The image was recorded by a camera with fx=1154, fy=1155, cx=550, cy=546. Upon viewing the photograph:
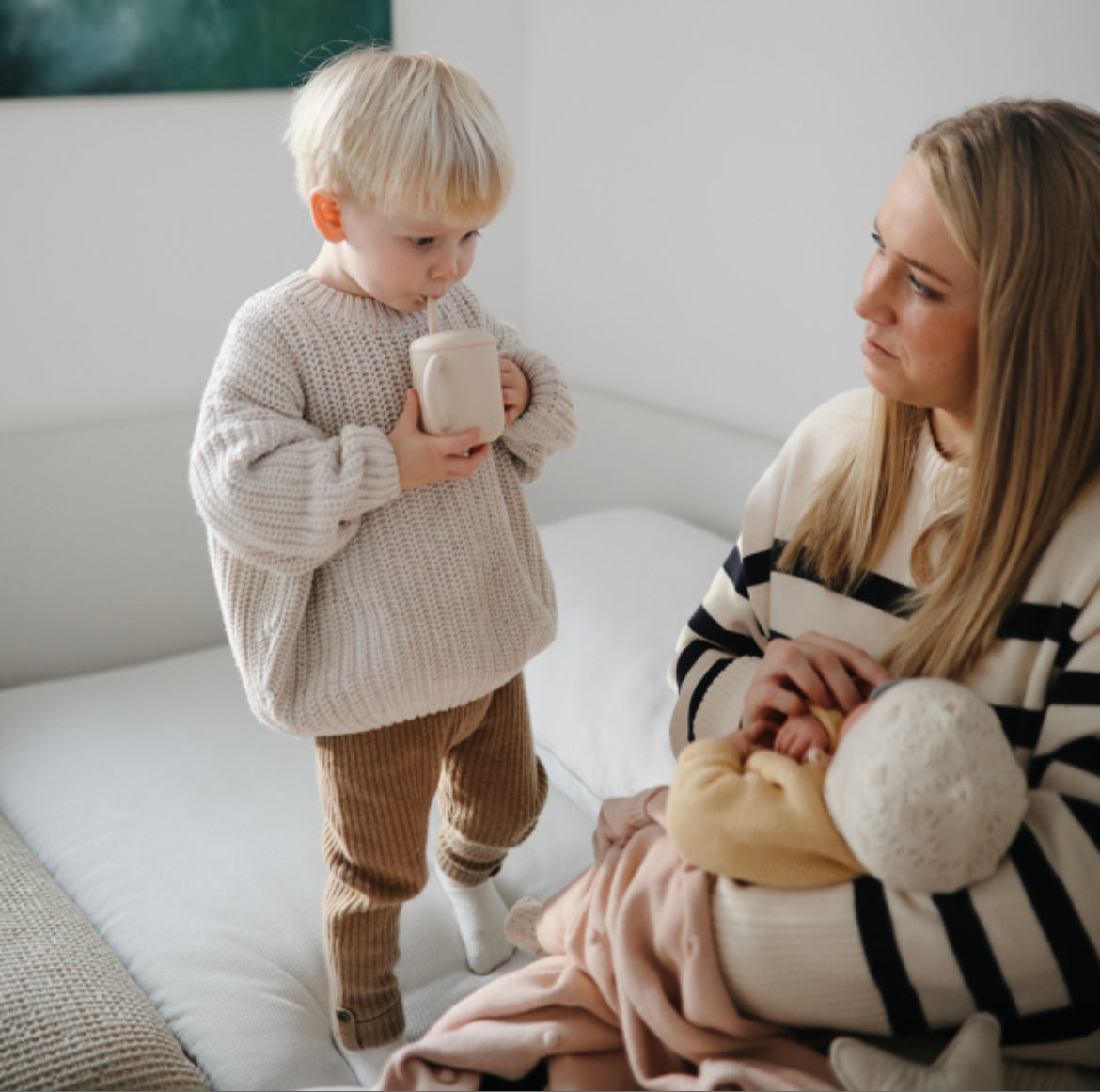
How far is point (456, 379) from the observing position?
3.51 ft

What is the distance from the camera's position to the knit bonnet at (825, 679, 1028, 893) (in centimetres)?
82

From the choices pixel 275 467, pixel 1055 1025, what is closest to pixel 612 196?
pixel 275 467

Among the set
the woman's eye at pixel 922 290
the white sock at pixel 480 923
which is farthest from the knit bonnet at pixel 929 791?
the white sock at pixel 480 923

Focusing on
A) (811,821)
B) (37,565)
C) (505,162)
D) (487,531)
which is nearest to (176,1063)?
(487,531)

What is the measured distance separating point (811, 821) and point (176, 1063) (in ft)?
2.60

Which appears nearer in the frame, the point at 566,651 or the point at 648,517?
the point at 566,651

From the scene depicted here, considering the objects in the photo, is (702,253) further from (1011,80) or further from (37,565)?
(37,565)

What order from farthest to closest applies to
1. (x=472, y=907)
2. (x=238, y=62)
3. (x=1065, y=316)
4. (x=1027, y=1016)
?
(x=238, y=62), (x=472, y=907), (x=1065, y=316), (x=1027, y=1016)

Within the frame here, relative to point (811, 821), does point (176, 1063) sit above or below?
below

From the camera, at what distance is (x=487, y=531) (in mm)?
1229

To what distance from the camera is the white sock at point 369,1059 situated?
130 cm

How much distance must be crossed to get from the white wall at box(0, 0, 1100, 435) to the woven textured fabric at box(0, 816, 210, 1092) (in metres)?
1.05

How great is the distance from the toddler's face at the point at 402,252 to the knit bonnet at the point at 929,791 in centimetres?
57

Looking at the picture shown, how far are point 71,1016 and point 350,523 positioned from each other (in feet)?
2.09
